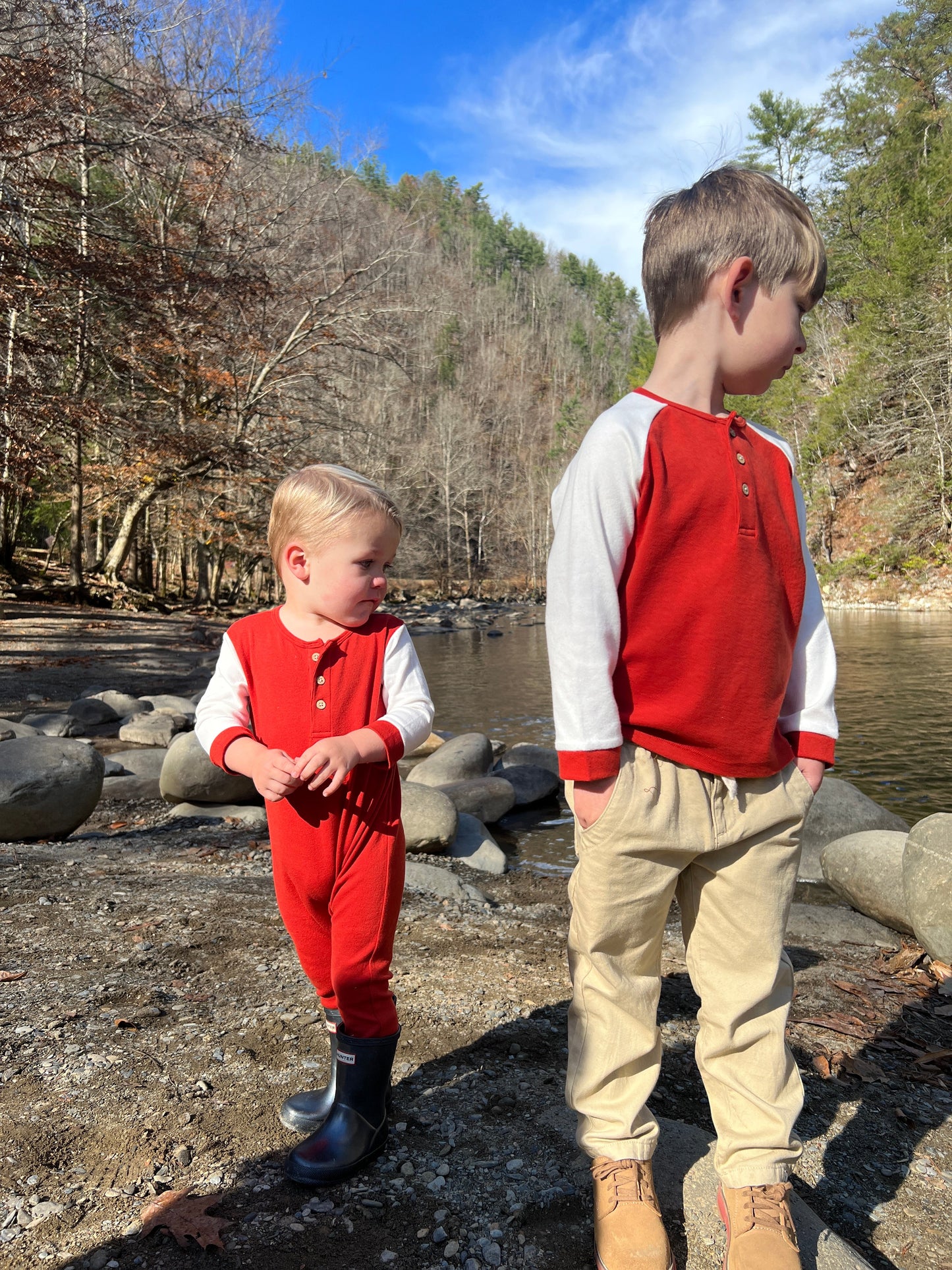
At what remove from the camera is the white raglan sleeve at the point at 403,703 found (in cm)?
201

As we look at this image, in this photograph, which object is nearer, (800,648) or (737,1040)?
(737,1040)

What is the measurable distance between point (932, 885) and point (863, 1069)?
63.9 inches

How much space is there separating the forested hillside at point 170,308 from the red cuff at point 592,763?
10.9 metres

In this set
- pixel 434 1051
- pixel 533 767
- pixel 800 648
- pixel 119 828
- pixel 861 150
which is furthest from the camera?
pixel 861 150

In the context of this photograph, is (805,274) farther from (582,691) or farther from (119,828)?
(119,828)

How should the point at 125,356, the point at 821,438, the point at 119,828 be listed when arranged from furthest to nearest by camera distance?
the point at 821,438
the point at 125,356
the point at 119,828

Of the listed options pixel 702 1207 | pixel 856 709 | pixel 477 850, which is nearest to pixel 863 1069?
pixel 702 1207

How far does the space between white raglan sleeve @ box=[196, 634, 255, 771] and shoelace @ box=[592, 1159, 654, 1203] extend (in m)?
1.15

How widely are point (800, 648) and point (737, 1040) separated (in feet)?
2.62

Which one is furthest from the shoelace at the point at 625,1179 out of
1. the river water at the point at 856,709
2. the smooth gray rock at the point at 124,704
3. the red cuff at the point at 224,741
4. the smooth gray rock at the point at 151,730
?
the smooth gray rock at the point at 124,704

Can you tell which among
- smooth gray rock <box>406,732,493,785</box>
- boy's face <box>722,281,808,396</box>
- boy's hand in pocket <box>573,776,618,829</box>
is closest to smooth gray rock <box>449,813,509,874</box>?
smooth gray rock <box>406,732,493,785</box>

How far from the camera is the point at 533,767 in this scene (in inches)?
294

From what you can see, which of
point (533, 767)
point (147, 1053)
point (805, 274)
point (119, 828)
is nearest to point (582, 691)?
point (805, 274)

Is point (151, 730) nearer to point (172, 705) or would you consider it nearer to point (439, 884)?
point (172, 705)
